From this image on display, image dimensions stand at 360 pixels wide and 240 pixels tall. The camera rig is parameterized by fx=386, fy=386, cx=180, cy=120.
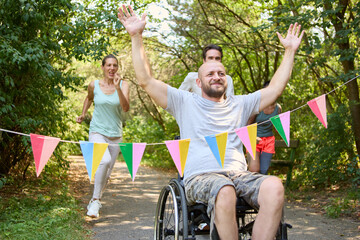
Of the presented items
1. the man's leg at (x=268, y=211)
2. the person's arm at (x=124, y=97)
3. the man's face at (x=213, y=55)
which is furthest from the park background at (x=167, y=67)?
the man's leg at (x=268, y=211)

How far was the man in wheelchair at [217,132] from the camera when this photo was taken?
2.37m

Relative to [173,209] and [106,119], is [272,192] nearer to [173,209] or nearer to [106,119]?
[173,209]

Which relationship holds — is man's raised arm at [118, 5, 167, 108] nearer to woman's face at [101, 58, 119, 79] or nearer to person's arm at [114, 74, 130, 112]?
person's arm at [114, 74, 130, 112]

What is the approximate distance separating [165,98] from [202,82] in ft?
1.12

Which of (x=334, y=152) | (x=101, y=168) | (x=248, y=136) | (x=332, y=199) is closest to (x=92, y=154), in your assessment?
(x=248, y=136)

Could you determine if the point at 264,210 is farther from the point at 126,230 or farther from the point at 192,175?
the point at 126,230

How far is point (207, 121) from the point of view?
9.74 ft

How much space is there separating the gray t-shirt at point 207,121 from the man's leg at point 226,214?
→ 44 centimetres

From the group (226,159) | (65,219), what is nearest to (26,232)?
(65,219)

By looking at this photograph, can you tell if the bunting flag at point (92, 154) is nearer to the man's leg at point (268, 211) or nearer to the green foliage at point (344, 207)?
the man's leg at point (268, 211)

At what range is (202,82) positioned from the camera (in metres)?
3.11

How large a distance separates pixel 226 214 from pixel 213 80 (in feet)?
3.69

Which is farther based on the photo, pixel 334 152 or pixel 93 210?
pixel 334 152

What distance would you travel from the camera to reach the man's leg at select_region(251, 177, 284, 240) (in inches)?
91.8
